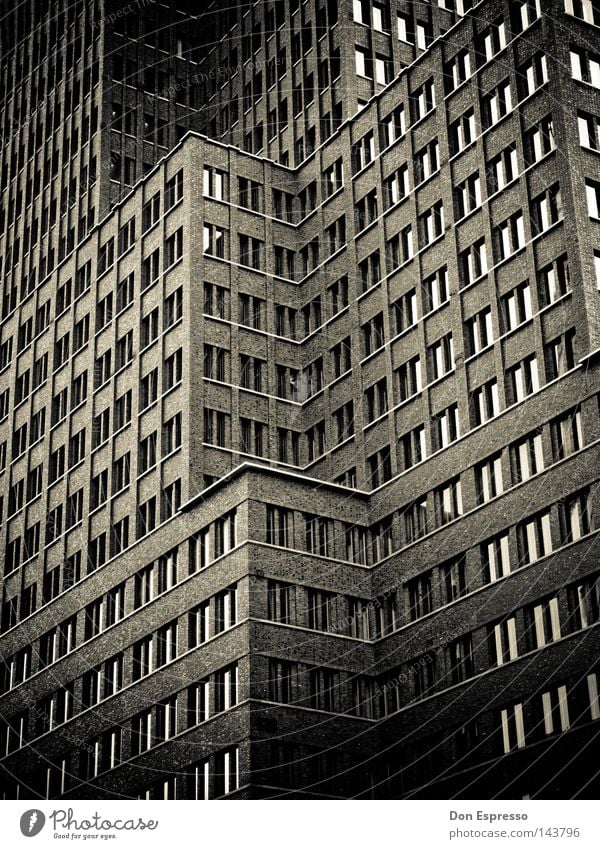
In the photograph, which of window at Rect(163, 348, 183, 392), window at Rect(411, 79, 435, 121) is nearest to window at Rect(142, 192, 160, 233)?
window at Rect(163, 348, 183, 392)

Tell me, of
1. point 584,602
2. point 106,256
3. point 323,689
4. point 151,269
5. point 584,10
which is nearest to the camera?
point 584,602

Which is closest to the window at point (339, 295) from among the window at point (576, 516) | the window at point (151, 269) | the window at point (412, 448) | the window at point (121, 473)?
the window at point (151, 269)

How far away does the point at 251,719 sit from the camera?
7169 centimetres

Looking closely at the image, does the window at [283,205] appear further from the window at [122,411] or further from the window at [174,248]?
the window at [122,411]

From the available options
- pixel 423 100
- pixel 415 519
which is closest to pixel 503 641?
pixel 415 519

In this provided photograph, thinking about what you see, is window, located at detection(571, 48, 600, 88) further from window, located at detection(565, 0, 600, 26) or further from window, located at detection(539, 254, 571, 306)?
window, located at detection(539, 254, 571, 306)

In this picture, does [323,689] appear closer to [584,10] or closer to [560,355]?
[560,355]

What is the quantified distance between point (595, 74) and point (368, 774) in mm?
38908

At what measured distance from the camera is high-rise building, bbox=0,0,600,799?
70875mm

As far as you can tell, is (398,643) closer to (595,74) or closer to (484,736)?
(484,736)

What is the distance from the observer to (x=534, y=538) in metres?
69.9
